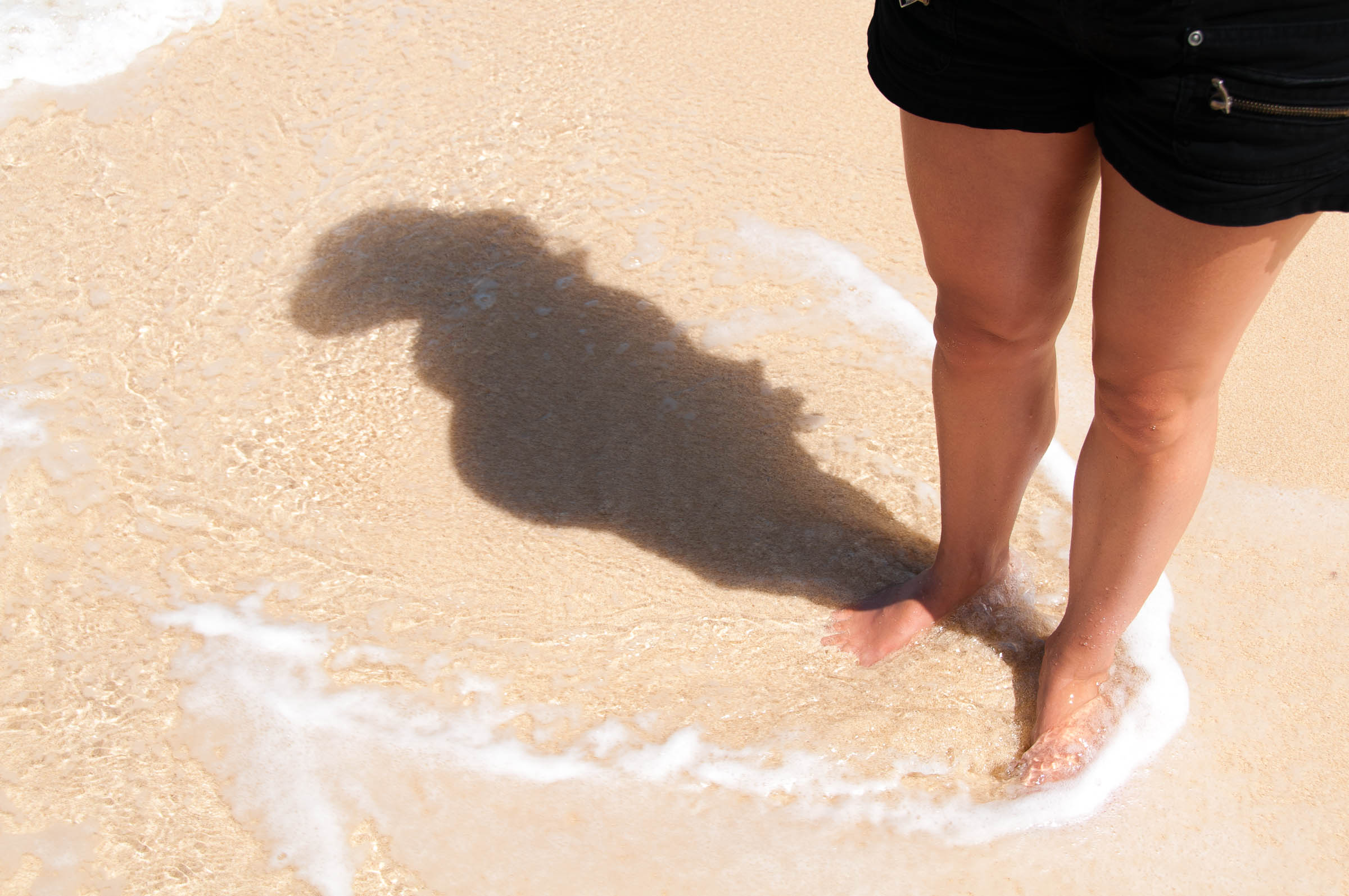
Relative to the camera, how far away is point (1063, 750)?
1.69 m

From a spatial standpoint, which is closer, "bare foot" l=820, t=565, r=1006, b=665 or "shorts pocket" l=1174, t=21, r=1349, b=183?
"shorts pocket" l=1174, t=21, r=1349, b=183

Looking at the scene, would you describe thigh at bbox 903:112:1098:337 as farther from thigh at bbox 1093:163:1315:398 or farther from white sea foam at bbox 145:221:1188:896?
white sea foam at bbox 145:221:1188:896

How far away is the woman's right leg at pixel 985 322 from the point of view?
137 centimetres

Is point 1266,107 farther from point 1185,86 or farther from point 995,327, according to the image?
point 995,327

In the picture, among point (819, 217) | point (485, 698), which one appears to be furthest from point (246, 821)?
point (819, 217)

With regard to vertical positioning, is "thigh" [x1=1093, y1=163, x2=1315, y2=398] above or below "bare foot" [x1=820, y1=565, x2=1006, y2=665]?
above

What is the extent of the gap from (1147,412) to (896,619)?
0.66 m

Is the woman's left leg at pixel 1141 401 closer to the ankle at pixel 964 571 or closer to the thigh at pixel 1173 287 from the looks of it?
the thigh at pixel 1173 287

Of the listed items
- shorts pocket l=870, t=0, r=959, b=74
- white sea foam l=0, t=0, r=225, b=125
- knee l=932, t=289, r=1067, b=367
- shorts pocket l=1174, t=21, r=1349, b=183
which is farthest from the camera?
white sea foam l=0, t=0, r=225, b=125

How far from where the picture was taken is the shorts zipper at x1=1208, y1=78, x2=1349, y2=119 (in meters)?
1.03

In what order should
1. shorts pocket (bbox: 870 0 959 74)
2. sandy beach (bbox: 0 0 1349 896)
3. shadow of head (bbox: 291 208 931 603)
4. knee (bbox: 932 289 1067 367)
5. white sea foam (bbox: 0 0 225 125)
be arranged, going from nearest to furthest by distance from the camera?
shorts pocket (bbox: 870 0 959 74) < knee (bbox: 932 289 1067 367) < sandy beach (bbox: 0 0 1349 896) < shadow of head (bbox: 291 208 931 603) < white sea foam (bbox: 0 0 225 125)

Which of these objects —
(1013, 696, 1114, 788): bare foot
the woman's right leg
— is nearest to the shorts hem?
the woman's right leg

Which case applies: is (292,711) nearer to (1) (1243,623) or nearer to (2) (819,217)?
(1) (1243,623)

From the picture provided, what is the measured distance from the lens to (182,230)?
2.81m
